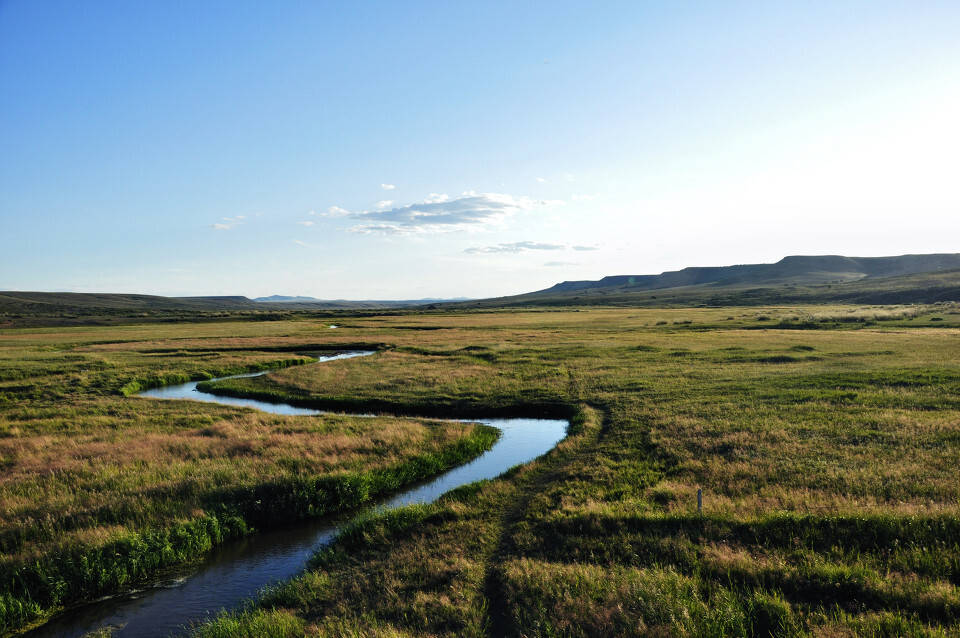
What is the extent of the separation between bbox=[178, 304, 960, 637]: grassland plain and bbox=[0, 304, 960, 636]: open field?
0.05 m

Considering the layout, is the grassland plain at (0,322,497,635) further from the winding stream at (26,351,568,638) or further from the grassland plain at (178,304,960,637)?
the grassland plain at (178,304,960,637)

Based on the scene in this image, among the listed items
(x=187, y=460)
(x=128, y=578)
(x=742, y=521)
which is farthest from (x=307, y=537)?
(x=742, y=521)

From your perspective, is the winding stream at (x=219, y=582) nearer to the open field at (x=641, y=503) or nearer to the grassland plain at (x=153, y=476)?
the grassland plain at (x=153, y=476)

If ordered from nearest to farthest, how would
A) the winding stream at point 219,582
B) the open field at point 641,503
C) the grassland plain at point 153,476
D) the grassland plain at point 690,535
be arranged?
the grassland plain at point 690,535 → the open field at point 641,503 → the winding stream at point 219,582 → the grassland plain at point 153,476

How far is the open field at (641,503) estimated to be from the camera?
8852 mm

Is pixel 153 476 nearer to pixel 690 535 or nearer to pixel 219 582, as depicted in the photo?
pixel 219 582

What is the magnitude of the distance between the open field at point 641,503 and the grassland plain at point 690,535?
5 centimetres

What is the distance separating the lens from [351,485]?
17328 millimetres

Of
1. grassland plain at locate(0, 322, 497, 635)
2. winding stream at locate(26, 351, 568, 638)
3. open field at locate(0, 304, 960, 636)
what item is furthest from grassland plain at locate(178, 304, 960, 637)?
grassland plain at locate(0, 322, 497, 635)

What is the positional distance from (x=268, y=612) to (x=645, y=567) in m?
8.11

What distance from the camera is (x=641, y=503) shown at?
1367 cm

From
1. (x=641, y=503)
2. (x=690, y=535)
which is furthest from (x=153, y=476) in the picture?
(x=690, y=535)

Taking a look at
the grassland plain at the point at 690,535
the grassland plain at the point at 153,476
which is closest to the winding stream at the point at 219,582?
the grassland plain at the point at 153,476

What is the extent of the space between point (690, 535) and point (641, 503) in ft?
7.18
